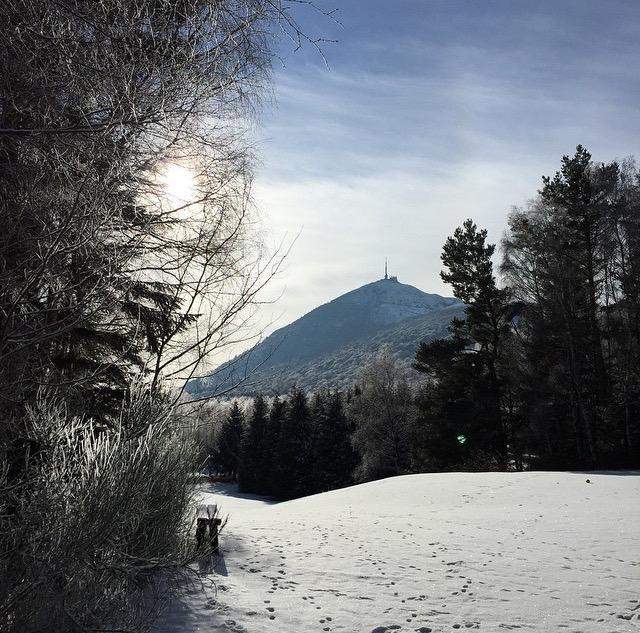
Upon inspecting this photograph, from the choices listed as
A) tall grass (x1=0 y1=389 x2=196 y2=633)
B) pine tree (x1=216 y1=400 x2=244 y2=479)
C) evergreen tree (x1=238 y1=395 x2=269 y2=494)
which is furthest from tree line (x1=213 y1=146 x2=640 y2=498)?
pine tree (x1=216 y1=400 x2=244 y2=479)

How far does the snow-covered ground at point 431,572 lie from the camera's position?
5066 millimetres

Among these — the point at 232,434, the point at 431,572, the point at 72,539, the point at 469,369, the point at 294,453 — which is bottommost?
the point at 431,572

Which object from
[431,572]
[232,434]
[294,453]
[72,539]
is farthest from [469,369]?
[232,434]

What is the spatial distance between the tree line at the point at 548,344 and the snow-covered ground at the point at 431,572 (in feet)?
30.1

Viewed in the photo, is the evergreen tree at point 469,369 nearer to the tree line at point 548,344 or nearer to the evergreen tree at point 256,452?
the tree line at point 548,344

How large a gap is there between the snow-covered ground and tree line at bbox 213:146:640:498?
30.1ft

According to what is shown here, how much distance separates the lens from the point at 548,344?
21.9 m

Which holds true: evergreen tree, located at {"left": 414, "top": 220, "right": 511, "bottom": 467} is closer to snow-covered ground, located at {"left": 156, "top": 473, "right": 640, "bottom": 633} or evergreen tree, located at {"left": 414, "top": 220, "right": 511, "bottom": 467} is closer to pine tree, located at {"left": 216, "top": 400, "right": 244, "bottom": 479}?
snow-covered ground, located at {"left": 156, "top": 473, "right": 640, "bottom": 633}

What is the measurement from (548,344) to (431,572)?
56.5ft

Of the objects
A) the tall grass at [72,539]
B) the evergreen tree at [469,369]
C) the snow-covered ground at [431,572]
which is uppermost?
the evergreen tree at [469,369]

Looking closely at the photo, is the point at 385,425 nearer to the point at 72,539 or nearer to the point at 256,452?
the point at 256,452

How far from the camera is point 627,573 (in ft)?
20.5

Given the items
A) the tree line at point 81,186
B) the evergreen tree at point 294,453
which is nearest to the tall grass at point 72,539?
the tree line at point 81,186

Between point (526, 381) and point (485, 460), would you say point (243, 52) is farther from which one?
point (485, 460)
